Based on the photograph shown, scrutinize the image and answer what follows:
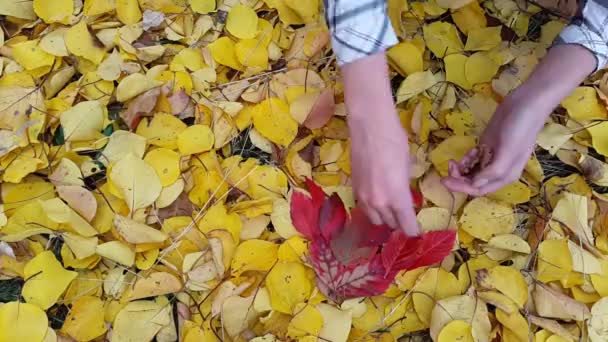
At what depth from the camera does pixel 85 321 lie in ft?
2.51

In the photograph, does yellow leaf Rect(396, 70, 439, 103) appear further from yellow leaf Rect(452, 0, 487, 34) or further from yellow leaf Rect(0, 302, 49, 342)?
yellow leaf Rect(0, 302, 49, 342)

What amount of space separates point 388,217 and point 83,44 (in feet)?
1.60

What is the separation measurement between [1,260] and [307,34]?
482mm

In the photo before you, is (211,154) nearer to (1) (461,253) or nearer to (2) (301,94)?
(2) (301,94)

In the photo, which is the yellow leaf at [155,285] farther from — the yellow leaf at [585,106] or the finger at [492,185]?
the yellow leaf at [585,106]

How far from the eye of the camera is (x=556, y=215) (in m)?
0.82

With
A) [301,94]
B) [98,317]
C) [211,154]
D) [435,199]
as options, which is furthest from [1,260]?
[435,199]

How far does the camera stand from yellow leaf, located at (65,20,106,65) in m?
0.88

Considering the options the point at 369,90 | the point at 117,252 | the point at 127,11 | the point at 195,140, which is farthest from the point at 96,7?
the point at 369,90

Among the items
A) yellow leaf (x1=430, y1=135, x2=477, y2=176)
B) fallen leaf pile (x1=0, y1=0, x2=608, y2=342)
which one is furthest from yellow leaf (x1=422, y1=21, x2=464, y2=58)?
yellow leaf (x1=430, y1=135, x2=477, y2=176)

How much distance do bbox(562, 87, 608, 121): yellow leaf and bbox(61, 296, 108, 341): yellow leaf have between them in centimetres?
64

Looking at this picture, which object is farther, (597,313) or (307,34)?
(307,34)

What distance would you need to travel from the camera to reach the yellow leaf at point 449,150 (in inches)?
32.7

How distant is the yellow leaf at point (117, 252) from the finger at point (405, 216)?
322mm
